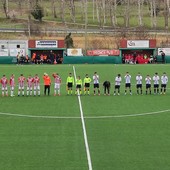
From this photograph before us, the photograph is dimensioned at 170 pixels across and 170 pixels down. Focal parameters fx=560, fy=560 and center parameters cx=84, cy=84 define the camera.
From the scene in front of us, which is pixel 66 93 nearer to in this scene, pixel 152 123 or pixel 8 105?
pixel 8 105

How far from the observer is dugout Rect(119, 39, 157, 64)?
67875 millimetres

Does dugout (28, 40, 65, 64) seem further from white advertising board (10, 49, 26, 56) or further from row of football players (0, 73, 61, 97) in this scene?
row of football players (0, 73, 61, 97)

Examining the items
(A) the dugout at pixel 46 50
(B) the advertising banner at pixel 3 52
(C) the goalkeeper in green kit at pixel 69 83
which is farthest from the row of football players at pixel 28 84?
(B) the advertising banner at pixel 3 52

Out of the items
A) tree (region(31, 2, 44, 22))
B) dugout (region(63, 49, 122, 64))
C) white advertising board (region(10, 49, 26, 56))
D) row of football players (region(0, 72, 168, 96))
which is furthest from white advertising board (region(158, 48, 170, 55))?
tree (region(31, 2, 44, 22))

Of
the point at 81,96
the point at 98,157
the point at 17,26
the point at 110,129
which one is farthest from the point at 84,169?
the point at 17,26

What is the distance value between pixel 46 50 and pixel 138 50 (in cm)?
1133

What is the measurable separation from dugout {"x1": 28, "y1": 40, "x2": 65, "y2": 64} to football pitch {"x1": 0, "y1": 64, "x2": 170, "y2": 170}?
92.9 feet

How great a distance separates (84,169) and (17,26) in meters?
86.5

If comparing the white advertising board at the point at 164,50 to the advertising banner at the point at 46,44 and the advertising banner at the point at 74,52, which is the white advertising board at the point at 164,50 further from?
the advertising banner at the point at 46,44

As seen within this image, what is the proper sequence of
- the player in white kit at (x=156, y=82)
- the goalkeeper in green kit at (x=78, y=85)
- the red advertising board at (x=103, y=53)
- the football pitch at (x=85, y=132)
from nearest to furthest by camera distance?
1. the football pitch at (x=85, y=132)
2. the goalkeeper in green kit at (x=78, y=85)
3. the player in white kit at (x=156, y=82)
4. the red advertising board at (x=103, y=53)

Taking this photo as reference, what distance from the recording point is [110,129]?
26.3 meters

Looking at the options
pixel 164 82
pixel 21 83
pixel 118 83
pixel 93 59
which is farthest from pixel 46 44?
pixel 164 82

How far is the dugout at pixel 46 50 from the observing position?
67.2 metres

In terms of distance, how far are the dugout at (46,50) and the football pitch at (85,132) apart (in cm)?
2831
